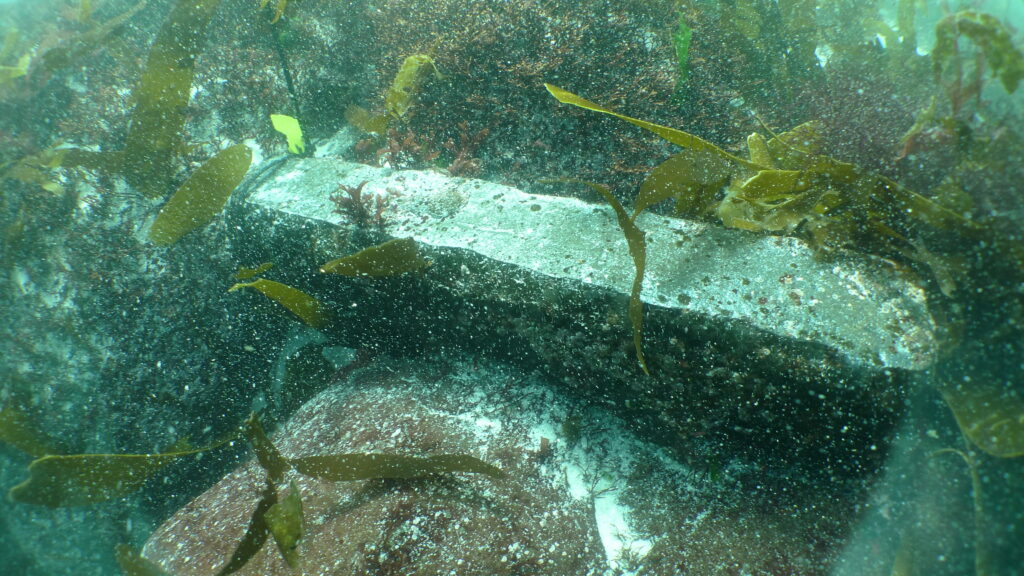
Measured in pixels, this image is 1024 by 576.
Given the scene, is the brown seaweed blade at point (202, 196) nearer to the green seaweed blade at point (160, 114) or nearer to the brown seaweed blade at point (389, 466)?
the green seaweed blade at point (160, 114)

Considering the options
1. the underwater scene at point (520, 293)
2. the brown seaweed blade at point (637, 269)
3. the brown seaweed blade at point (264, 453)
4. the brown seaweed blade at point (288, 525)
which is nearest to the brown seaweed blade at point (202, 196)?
the underwater scene at point (520, 293)

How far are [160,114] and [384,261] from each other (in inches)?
86.6

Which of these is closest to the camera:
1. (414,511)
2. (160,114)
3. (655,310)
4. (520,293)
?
(655,310)

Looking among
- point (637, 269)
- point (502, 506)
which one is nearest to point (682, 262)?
point (637, 269)

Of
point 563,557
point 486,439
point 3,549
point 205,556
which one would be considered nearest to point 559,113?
point 486,439

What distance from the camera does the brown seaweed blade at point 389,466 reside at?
6.65 ft

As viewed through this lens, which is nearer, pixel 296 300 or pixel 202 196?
pixel 296 300

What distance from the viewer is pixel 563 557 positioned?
76.9 inches

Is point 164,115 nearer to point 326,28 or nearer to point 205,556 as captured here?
point 326,28

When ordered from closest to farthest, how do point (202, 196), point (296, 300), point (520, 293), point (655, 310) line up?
point (655, 310) < point (520, 293) < point (296, 300) < point (202, 196)

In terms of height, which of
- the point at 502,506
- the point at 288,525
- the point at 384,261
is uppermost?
the point at 384,261

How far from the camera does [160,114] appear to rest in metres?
2.99

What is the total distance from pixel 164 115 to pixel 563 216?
2.88m

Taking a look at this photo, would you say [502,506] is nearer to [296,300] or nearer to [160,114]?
[296,300]
